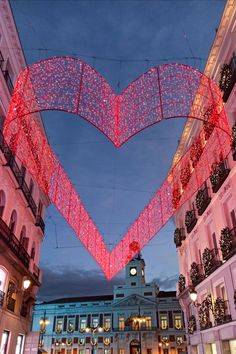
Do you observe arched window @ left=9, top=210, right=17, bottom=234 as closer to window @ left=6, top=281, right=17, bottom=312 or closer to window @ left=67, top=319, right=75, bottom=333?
window @ left=6, top=281, right=17, bottom=312

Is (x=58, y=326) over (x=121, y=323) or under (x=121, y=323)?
under

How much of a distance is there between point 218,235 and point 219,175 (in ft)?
9.80

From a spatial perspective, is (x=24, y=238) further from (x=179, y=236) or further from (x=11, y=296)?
(x=179, y=236)

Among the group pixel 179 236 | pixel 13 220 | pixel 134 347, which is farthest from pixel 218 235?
pixel 134 347

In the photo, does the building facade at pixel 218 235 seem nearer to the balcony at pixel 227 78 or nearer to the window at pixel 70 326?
the balcony at pixel 227 78

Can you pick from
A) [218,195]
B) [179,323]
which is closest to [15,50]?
[218,195]

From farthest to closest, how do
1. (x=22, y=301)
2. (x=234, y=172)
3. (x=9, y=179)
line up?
(x=22, y=301) < (x=9, y=179) < (x=234, y=172)

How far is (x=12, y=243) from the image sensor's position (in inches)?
633

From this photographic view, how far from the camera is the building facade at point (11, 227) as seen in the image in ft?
50.2

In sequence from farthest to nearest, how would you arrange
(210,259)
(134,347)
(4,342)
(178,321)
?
(178,321) < (134,347) < (210,259) < (4,342)

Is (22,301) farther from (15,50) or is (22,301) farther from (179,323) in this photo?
(179,323)

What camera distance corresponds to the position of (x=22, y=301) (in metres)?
19.1

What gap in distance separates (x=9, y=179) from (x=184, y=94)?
1088 centimetres

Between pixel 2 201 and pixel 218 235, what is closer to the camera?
pixel 218 235
